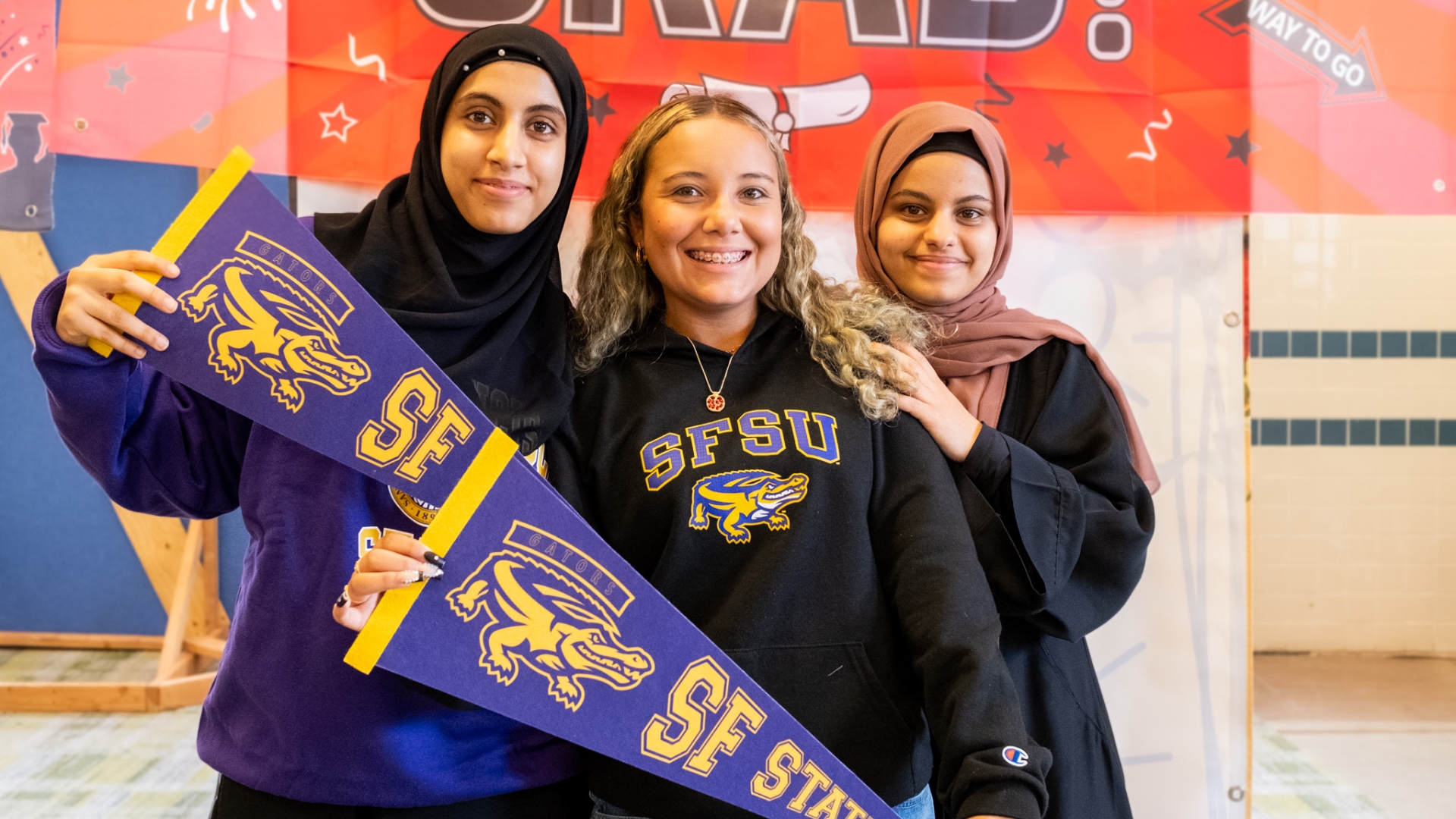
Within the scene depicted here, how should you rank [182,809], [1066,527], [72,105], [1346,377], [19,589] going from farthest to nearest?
[1346,377] < [19,589] < [182,809] < [72,105] < [1066,527]

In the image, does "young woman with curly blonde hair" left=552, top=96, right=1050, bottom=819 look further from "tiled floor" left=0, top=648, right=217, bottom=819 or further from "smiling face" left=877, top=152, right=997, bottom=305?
"tiled floor" left=0, top=648, right=217, bottom=819

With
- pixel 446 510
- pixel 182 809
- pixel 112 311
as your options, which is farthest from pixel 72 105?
pixel 182 809

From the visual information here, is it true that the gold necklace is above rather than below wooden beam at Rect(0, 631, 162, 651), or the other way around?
above

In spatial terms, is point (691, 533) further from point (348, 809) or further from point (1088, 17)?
point (1088, 17)

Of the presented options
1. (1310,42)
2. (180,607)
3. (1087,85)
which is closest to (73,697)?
(180,607)

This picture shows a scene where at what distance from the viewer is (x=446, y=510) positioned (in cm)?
114

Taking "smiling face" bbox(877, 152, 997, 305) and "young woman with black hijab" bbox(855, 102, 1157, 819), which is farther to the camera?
"smiling face" bbox(877, 152, 997, 305)

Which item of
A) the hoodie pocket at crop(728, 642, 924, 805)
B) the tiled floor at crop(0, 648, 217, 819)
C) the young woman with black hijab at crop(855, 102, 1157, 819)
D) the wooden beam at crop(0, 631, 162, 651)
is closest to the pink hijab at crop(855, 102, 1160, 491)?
the young woman with black hijab at crop(855, 102, 1157, 819)

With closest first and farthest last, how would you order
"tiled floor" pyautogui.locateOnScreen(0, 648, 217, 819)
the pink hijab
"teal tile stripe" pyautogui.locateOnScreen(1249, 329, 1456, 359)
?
the pink hijab
"tiled floor" pyautogui.locateOnScreen(0, 648, 217, 819)
"teal tile stripe" pyautogui.locateOnScreen(1249, 329, 1456, 359)

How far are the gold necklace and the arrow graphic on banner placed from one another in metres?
1.55

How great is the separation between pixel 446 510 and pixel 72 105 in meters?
1.52

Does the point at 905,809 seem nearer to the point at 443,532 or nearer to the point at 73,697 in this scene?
the point at 443,532

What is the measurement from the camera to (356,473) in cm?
126

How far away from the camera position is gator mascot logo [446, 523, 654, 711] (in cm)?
115
